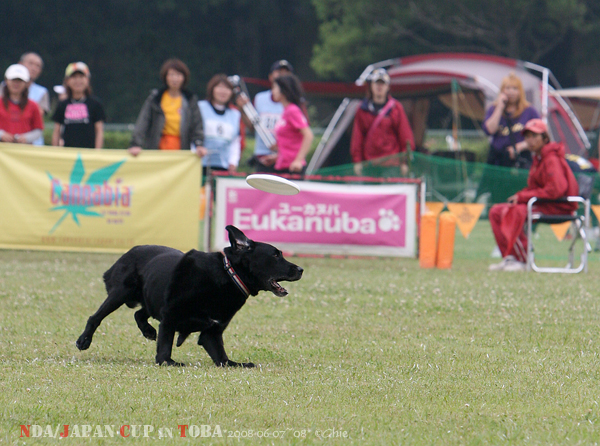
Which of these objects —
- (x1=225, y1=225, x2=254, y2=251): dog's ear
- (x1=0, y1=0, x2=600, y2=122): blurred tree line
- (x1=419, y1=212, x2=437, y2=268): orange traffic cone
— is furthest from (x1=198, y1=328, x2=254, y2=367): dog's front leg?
(x1=0, y1=0, x2=600, y2=122): blurred tree line

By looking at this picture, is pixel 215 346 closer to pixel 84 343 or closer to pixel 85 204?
pixel 84 343

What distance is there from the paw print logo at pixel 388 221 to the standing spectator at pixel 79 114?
3.34 metres

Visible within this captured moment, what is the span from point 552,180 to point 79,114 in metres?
5.29

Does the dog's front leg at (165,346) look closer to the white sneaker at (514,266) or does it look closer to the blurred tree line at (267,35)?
the white sneaker at (514,266)

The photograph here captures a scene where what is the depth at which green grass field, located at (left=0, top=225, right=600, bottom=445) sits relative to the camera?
140 inches

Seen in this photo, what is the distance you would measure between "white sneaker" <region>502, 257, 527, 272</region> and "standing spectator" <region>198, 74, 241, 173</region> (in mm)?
3293

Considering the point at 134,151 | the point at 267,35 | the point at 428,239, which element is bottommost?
the point at 428,239

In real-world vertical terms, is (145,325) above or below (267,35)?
below

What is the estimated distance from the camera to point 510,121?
466 inches

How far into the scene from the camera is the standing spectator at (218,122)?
35.8 ft

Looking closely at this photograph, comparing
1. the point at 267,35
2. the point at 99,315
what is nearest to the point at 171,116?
the point at 99,315

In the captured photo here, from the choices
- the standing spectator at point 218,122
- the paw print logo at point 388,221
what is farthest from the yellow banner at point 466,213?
the standing spectator at point 218,122

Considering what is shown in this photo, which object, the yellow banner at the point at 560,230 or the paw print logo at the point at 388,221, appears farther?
the yellow banner at the point at 560,230

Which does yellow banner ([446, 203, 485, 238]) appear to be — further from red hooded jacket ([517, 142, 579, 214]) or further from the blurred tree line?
the blurred tree line
